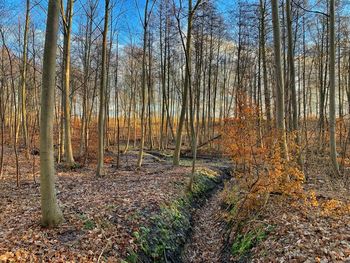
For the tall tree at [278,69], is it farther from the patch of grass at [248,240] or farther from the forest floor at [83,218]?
the forest floor at [83,218]

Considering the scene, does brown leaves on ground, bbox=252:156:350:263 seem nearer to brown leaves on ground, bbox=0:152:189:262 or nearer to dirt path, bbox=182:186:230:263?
dirt path, bbox=182:186:230:263

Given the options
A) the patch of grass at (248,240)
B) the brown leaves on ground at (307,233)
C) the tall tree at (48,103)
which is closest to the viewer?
the brown leaves on ground at (307,233)

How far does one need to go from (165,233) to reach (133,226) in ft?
2.80

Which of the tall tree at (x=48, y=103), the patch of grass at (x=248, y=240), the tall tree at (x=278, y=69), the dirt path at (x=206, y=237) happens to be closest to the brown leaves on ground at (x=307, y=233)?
the patch of grass at (x=248, y=240)

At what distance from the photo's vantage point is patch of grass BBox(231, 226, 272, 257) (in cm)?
561

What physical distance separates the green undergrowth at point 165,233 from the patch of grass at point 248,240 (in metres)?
1.29

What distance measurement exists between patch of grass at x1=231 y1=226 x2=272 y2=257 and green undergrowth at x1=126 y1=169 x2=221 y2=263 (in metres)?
1.29

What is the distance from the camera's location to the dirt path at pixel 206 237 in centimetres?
590

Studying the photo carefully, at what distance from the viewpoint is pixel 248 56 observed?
74.7 ft

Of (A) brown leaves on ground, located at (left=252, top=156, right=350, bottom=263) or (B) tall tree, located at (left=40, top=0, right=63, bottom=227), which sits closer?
(A) brown leaves on ground, located at (left=252, top=156, right=350, bottom=263)

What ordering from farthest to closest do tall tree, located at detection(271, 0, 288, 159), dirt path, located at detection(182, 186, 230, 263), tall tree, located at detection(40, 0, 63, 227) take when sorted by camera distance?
tall tree, located at detection(271, 0, 288, 159) < dirt path, located at detection(182, 186, 230, 263) < tall tree, located at detection(40, 0, 63, 227)

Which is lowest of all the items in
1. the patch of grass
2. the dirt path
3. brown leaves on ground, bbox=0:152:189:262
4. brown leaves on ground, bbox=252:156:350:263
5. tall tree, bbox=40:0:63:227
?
the dirt path

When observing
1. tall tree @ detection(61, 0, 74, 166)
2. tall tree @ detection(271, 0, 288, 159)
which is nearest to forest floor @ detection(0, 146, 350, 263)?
tall tree @ detection(271, 0, 288, 159)

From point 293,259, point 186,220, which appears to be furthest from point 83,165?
point 293,259
